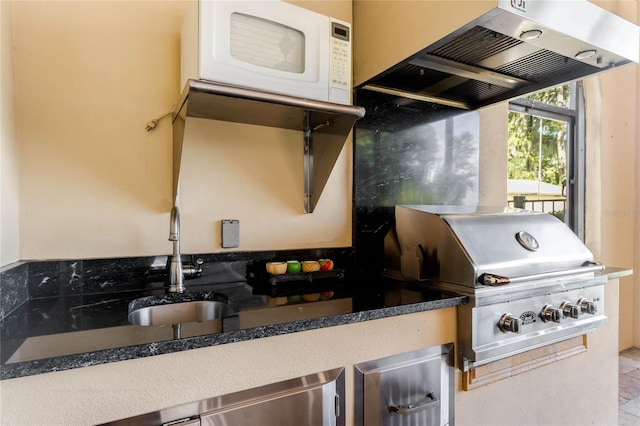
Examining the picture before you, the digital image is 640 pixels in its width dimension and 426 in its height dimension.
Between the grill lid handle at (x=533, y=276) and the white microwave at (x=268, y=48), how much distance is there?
0.86 m

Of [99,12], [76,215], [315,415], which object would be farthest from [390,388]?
[99,12]

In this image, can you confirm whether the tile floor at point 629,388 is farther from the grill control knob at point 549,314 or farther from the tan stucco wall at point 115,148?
the tan stucco wall at point 115,148

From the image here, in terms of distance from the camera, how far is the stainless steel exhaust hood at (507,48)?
1282 millimetres

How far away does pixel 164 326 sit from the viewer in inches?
37.5

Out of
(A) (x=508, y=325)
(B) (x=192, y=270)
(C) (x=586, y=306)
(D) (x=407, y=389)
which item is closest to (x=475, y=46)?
(A) (x=508, y=325)

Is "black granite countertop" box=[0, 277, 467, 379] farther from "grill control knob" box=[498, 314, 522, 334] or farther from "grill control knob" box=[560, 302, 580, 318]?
"grill control knob" box=[560, 302, 580, 318]

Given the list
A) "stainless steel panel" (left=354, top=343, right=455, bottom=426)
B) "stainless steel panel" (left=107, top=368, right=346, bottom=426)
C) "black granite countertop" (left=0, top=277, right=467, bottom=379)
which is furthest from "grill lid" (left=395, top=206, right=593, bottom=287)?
"stainless steel panel" (left=107, top=368, right=346, bottom=426)

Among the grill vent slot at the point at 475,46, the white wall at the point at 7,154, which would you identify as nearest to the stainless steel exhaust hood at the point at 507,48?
the grill vent slot at the point at 475,46

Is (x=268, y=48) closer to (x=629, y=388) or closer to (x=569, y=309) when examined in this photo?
(x=569, y=309)

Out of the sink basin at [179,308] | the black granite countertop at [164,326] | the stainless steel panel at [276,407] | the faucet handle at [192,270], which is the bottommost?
the stainless steel panel at [276,407]

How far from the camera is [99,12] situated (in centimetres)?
137

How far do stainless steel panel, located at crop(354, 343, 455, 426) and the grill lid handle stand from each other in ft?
0.90

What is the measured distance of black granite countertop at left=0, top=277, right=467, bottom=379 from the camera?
30.7 inches

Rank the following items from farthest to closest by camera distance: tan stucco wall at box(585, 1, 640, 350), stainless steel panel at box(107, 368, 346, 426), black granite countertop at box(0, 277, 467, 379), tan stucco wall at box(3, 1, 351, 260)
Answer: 1. tan stucco wall at box(585, 1, 640, 350)
2. tan stucco wall at box(3, 1, 351, 260)
3. stainless steel panel at box(107, 368, 346, 426)
4. black granite countertop at box(0, 277, 467, 379)
